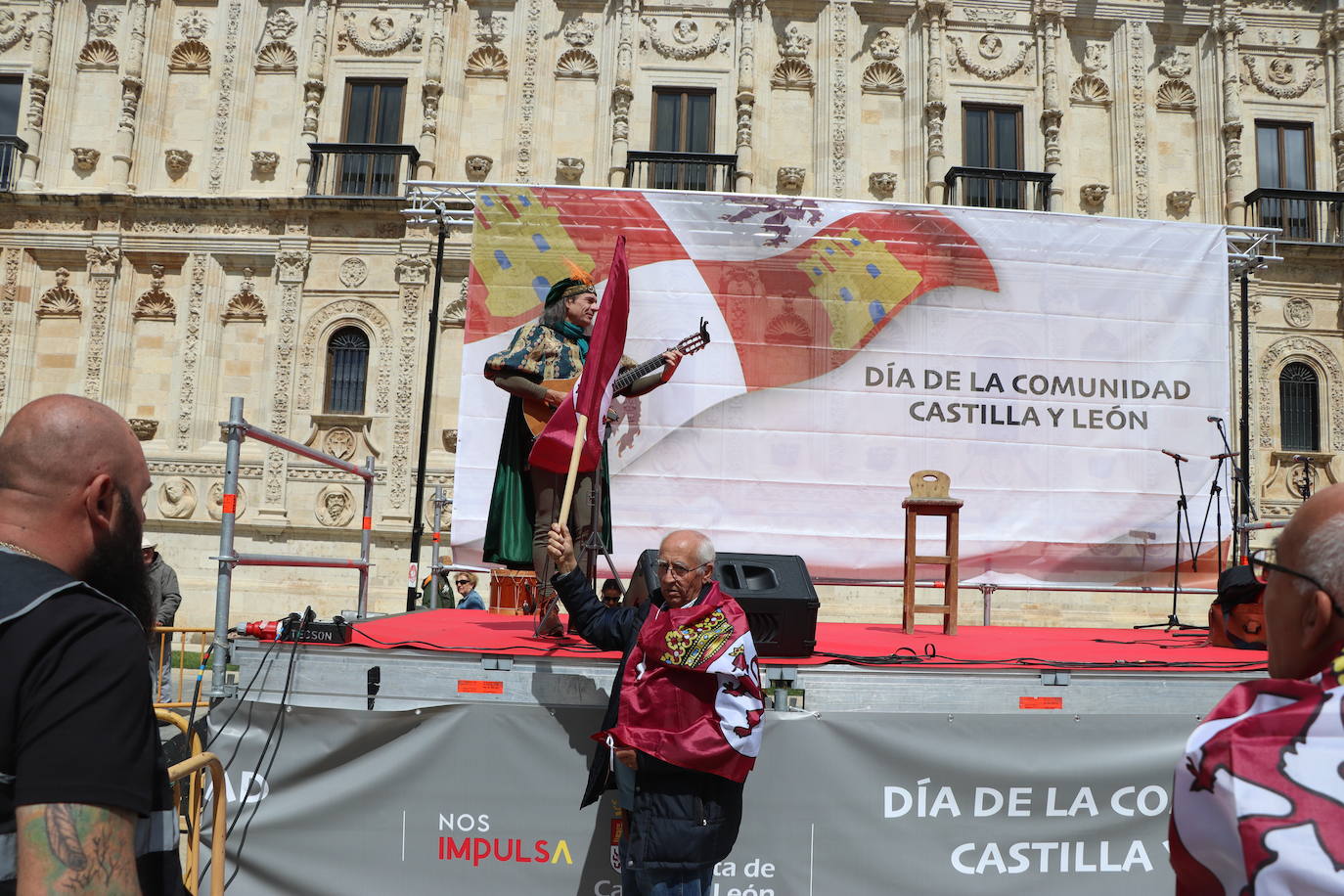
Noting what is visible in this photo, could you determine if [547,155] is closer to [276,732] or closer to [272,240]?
[272,240]

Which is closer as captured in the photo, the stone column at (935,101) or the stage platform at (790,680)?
the stage platform at (790,680)

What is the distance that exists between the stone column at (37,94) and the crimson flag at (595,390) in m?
17.9

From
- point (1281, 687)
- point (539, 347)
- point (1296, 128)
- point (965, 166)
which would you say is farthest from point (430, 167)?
point (1281, 687)

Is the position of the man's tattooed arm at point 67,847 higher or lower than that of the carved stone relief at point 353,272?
lower

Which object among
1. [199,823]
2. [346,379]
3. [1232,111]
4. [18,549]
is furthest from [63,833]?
[1232,111]

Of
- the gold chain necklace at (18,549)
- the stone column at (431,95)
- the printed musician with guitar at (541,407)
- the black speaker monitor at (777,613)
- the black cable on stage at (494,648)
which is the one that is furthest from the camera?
the stone column at (431,95)

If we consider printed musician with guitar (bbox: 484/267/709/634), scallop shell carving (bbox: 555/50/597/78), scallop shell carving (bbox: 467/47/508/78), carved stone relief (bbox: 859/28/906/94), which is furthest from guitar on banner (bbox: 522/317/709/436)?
carved stone relief (bbox: 859/28/906/94)

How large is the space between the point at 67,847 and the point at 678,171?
17654 mm

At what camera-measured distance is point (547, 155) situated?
1798 centimetres

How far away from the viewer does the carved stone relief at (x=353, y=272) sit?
17625 millimetres

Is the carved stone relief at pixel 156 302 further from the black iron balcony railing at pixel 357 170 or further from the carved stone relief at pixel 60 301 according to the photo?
the black iron balcony railing at pixel 357 170

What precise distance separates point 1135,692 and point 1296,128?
18989 mm

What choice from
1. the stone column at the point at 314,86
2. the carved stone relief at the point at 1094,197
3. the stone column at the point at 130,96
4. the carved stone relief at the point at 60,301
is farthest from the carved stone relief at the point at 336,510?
the carved stone relief at the point at 1094,197

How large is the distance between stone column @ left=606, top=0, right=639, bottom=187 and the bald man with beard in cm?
1676
